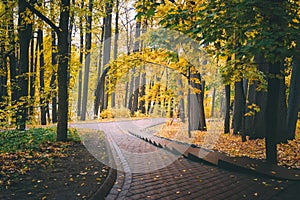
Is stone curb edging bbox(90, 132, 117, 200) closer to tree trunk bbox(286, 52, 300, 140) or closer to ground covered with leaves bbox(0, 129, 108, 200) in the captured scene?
ground covered with leaves bbox(0, 129, 108, 200)

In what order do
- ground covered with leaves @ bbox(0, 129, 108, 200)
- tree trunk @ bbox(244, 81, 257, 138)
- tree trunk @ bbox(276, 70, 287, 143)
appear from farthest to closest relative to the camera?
tree trunk @ bbox(244, 81, 257, 138) → tree trunk @ bbox(276, 70, 287, 143) → ground covered with leaves @ bbox(0, 129, 108, 200)

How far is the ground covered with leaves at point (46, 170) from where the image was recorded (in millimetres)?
4387

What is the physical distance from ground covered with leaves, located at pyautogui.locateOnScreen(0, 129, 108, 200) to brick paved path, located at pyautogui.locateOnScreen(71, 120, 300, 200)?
2.02 feet

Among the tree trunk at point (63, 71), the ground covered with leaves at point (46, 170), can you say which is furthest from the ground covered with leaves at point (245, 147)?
the tree trunk at point (63, 71)

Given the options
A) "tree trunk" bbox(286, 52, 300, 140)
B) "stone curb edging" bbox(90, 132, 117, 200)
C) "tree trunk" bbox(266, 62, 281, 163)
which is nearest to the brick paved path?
"stone curb edging" bbox(90, 132, 117, 200)

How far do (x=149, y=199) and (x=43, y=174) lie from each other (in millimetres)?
2297

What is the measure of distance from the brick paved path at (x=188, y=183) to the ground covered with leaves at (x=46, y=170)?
2.02 ft

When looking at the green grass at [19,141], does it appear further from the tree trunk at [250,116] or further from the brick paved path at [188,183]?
the tree trunk at [250,116]

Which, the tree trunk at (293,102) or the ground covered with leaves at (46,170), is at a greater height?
the tree trunk at (293,102)

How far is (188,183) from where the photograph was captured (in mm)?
5652

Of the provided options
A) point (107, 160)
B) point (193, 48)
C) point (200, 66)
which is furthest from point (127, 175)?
point (200, 66)

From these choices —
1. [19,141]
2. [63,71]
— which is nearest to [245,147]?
[63,71]

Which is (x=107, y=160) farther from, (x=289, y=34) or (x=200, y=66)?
(x=200, y=66)

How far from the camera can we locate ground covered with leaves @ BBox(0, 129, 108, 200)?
4.39 m
